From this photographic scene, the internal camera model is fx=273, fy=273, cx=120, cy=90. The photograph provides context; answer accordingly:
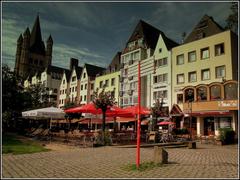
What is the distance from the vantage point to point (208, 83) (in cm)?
3681

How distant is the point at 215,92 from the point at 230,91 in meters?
2.13

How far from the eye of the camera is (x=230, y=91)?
33.2m

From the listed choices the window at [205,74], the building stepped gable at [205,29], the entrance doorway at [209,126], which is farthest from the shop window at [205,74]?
the building stepped gable at [205,29]

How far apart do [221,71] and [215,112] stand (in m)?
5.69

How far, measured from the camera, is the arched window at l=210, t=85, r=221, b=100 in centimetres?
3453

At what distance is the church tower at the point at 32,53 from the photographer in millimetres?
113875

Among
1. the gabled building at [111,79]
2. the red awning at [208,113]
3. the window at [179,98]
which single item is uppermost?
the gabled building at [111,79]

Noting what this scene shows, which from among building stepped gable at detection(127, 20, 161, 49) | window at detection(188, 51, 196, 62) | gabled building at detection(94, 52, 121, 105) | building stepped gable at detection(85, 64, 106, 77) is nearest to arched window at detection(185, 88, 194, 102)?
window at detection(188, 51, 196, 62)

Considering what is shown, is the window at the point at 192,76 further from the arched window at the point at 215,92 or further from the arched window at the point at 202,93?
the arched window at the point at 215,92

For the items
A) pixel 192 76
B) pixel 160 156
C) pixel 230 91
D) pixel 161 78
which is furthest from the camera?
pixel 161 78

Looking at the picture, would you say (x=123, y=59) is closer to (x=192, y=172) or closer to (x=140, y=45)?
(x=140, y=45)

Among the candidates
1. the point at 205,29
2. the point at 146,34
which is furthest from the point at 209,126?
the point at 146,34

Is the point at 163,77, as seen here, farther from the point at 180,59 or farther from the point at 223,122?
the point at 223,122

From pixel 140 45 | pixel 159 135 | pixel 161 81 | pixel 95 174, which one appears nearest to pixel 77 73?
pixel 140 45
